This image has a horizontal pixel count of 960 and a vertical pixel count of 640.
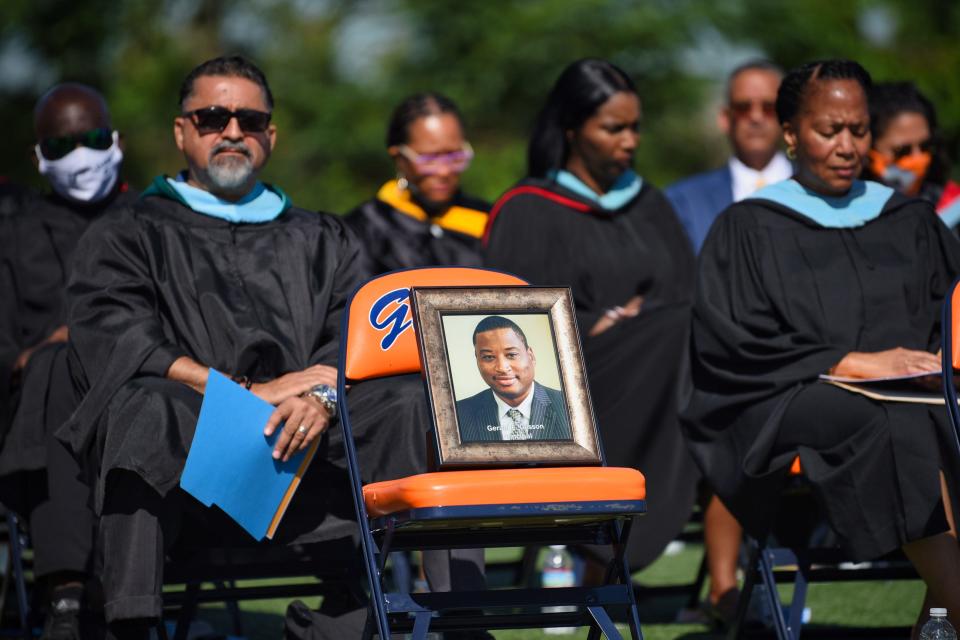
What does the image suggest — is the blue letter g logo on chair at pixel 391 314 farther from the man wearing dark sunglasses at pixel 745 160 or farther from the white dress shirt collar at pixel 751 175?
the white dress shirt collar at pixel 751 175

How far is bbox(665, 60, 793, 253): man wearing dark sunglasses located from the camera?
810 cm

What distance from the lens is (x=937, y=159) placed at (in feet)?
26.5

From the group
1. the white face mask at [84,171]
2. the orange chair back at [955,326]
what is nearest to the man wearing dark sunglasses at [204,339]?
the white face mask at [84,171]

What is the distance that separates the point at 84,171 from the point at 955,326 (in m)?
3.70

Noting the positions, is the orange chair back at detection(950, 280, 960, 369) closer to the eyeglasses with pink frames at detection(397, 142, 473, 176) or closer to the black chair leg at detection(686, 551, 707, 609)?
the black chair leg at detection(686, 551, 707, 609)

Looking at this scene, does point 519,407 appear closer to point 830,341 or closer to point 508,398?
point 508,398

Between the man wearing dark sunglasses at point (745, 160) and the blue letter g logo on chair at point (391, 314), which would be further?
the man wearing dark sunglasses at point (745, 160)

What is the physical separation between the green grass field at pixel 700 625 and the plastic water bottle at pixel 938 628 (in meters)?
1.48

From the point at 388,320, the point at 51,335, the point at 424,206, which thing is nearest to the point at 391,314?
the point at 388,320

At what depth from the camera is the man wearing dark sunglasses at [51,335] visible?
5.80 m

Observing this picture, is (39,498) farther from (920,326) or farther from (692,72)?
(692,72)

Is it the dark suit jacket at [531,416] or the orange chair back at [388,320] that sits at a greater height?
the orange chair back at [388,320]

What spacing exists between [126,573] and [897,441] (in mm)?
2391

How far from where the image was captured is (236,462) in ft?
15.8
